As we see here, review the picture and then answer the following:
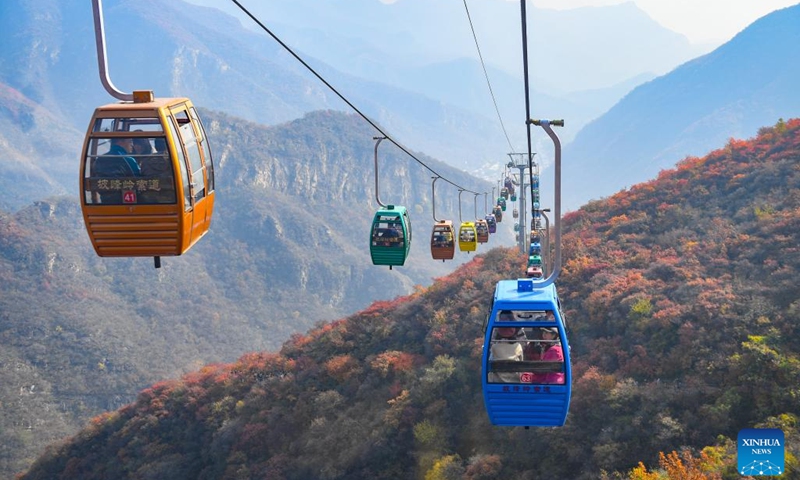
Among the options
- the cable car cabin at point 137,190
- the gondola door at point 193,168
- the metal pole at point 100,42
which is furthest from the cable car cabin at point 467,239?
the metal pole at point 100,42

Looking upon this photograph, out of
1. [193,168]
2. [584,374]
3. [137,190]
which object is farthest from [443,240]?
[137,190]

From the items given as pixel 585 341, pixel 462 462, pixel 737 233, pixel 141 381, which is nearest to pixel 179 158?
pixel 462 462

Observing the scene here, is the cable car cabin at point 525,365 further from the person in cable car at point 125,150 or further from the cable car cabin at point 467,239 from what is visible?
the cable car cabin at point 467,239

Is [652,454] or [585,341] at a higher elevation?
[585,341]

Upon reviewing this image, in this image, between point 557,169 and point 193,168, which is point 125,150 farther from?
point 557,169

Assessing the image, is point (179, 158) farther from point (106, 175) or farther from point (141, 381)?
point (141, 381)
